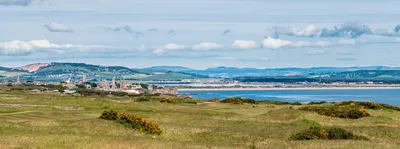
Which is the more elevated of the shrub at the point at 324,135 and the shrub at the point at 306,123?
the shrub at the point at 324,135

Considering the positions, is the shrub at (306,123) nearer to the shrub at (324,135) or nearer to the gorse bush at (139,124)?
the shrub at (324,135)

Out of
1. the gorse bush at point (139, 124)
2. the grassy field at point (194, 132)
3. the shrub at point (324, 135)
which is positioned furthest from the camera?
the gorse bush at point (139, 124)

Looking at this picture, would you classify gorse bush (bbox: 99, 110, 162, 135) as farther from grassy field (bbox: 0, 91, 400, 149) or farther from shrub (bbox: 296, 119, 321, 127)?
shrub (bbox: 296, 119, 321, 127)

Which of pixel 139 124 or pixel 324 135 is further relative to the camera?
pixel 139 124

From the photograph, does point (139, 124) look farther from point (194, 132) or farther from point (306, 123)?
point (306, 123)

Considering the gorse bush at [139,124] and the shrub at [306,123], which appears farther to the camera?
the shrub at [306,123]

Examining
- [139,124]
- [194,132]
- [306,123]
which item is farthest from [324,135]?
[306,123]

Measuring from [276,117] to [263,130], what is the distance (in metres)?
11.6

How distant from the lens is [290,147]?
3347 cm

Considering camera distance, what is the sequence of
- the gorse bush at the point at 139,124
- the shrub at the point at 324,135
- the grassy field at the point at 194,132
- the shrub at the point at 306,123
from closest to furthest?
the grassy field at the point at 194,132, the shrub at the point at 324,135, the gorse bush at the point at 139,124, the shrub at the point at 306,123

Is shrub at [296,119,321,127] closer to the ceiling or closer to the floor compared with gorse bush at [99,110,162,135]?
closer to the floor

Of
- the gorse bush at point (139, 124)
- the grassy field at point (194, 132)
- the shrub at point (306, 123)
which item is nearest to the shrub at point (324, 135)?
the grassy field at point (194, 132)

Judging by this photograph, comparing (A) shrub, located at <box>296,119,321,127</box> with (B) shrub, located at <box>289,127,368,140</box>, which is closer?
(B) shrub, located at <box>289,127,368,140</box>

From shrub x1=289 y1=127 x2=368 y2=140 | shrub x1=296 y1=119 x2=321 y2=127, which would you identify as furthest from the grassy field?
shrub x1=289 y1=127 x2=368 y2=140
